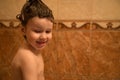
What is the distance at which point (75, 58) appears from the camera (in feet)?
5.15

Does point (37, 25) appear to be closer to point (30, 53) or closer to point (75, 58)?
point (30, 53)

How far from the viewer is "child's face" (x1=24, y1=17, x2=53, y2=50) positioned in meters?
0.96

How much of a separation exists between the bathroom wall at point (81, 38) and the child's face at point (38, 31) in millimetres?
564

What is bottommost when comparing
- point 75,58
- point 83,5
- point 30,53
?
point 75,58

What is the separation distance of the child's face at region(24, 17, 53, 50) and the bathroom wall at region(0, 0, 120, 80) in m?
0.56

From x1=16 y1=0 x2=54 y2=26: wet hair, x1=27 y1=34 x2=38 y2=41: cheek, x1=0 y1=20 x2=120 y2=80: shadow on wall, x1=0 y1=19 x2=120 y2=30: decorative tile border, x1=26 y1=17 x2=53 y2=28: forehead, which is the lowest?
x1=0 y1=20 x2=120 y2=80: shadow on wall

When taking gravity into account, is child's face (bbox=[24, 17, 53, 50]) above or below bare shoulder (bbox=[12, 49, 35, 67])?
above

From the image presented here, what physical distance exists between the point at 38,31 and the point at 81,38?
0.63 meters

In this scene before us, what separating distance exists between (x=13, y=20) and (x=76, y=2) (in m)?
0.45

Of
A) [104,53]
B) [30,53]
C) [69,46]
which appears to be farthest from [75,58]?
[30,53]

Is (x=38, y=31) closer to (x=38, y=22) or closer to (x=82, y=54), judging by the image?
(x=38, y=22)

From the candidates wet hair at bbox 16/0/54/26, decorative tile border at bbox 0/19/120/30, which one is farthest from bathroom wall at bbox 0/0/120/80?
wet hair at bbox 16/0/54/26

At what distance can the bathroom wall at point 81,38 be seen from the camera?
152 centimetres

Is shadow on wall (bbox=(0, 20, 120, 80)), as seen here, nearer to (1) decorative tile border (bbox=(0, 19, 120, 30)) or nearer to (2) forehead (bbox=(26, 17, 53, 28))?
(1) decorative tile border (bbox=(0, 19, 120, 30))
